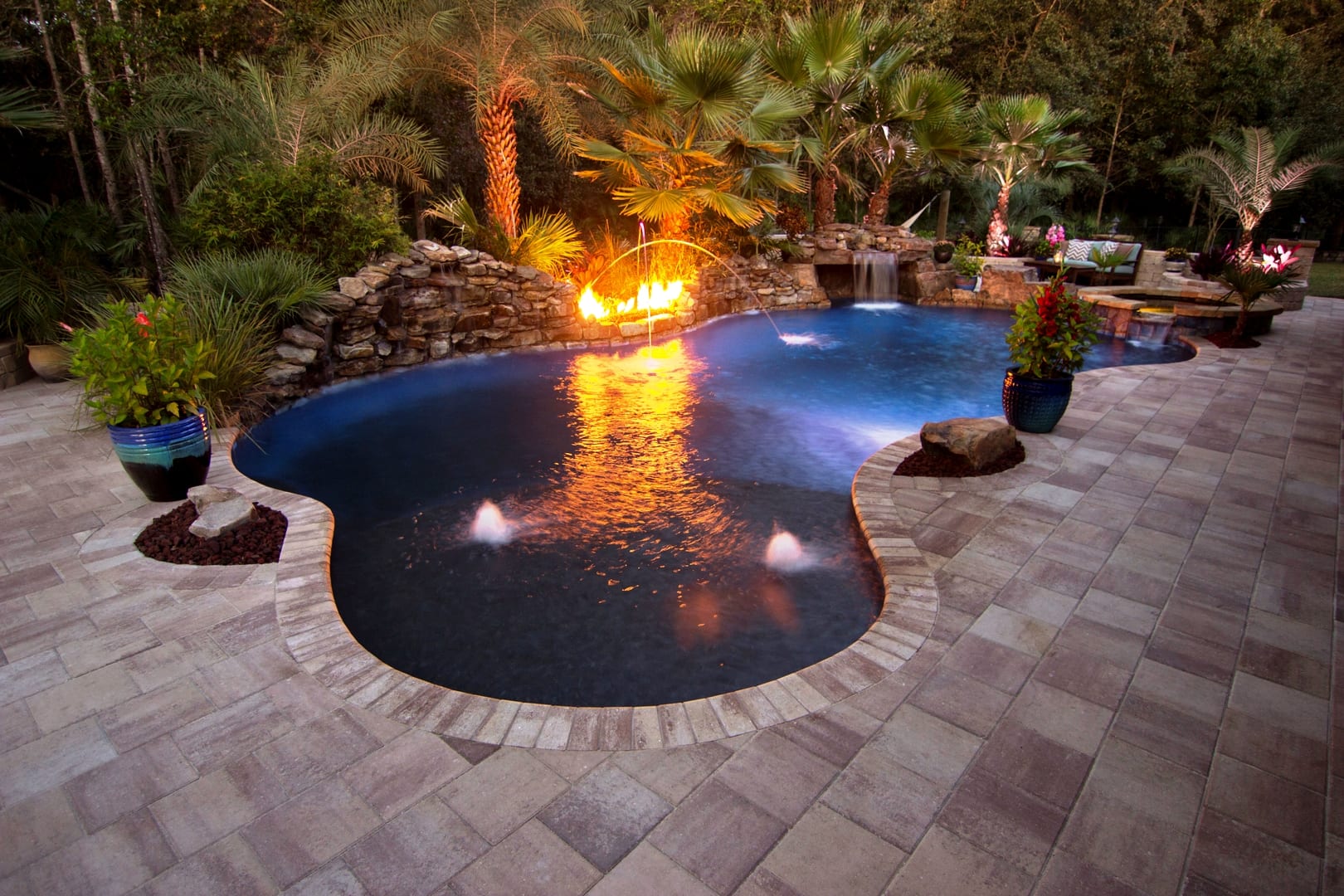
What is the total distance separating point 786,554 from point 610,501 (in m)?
1.59

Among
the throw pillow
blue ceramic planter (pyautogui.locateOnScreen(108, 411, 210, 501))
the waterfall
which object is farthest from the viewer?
the throw pillow

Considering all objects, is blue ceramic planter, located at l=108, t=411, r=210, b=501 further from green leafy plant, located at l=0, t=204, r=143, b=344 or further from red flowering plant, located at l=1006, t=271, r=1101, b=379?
red flowering plant, located at l=1006, t=271, r=1101, b=379

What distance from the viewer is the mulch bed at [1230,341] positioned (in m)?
10.1

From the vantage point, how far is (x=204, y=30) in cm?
967

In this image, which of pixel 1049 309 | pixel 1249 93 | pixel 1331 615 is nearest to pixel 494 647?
pixel 1331 615

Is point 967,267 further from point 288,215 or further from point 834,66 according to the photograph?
point 288,215

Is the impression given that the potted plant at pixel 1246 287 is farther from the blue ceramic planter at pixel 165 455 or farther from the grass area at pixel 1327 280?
the blue ceramic planter at pixel 165 455

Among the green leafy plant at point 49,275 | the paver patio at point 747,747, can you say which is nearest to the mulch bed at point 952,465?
the paver patio at point 747,747

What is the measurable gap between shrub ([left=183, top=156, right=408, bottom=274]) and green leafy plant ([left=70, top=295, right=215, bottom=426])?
3982mm

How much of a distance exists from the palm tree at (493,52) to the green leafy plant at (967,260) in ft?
30.5

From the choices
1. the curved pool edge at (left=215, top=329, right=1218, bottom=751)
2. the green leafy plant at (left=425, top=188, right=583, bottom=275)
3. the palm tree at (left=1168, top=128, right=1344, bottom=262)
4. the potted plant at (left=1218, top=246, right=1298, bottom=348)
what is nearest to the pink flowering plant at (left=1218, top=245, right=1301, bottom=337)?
the potted plant at (left=1218, top=246, right=1298, bottom=348)

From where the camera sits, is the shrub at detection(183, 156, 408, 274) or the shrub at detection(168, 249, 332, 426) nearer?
the shrub at detection(168, 249, 332, 426)

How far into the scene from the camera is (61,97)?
30.8 feet

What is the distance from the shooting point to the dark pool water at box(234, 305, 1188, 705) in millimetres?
3920
